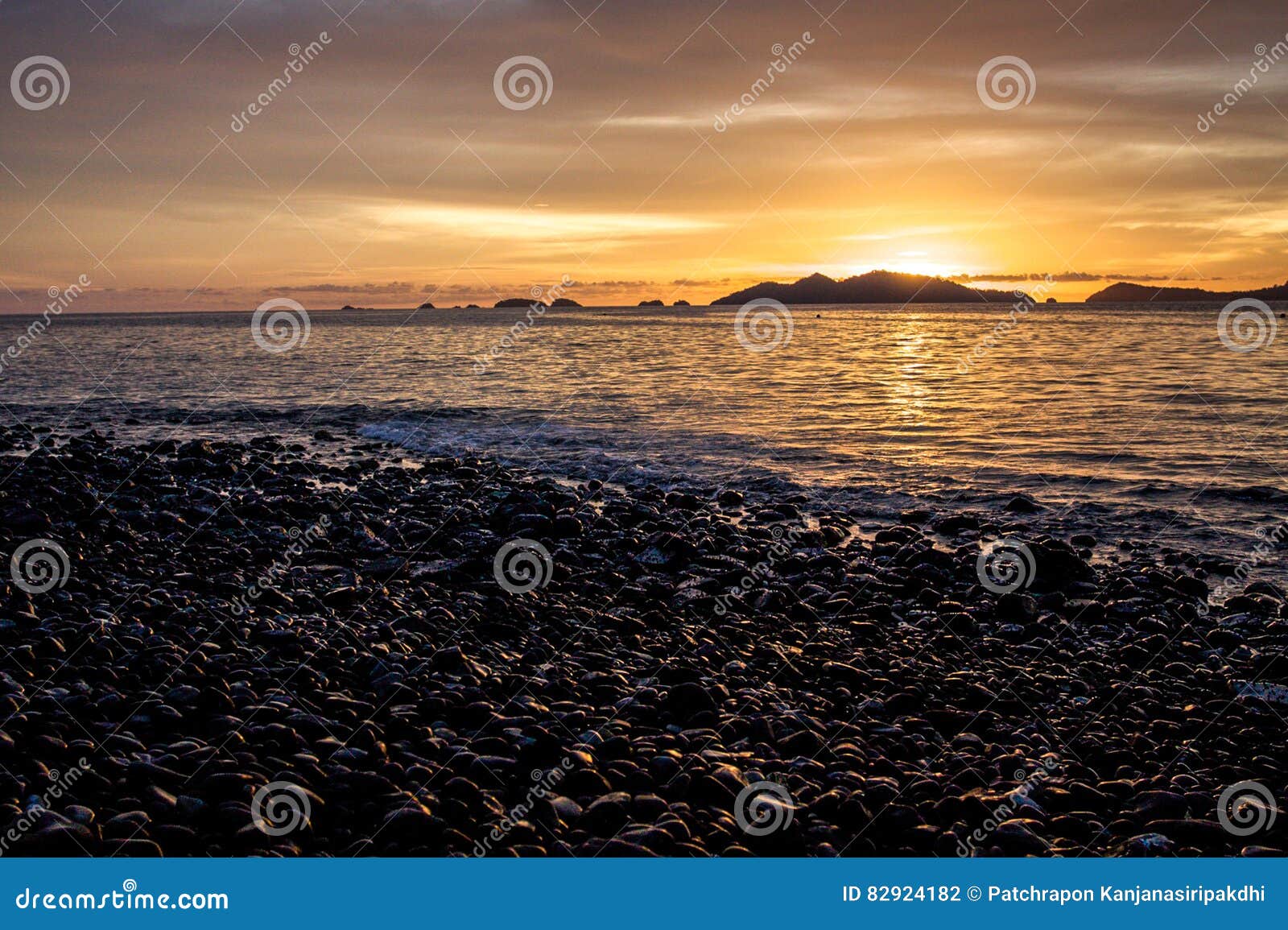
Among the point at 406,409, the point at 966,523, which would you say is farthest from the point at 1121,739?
the point at 406,409

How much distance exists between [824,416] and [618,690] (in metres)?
21.4

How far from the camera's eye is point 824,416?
27.8 m

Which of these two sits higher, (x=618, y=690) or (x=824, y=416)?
(x=824, y=416)

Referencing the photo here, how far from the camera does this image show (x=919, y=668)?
343 inches

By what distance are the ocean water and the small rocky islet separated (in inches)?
150

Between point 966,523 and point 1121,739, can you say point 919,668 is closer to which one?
point 1121,739

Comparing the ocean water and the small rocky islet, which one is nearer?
the small rocky islet

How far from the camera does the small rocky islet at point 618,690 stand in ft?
18.4

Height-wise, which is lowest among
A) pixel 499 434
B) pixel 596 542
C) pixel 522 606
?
pixel 522 606

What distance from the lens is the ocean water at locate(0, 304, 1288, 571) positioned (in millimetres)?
17250

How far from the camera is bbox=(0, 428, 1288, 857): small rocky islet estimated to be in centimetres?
561

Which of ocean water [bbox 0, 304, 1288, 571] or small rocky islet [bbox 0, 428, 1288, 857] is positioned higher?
ocean water [bbox 0, 304, 1288, 571]

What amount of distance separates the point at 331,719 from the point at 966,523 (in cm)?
1141

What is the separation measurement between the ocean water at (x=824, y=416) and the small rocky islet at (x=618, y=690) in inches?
150
